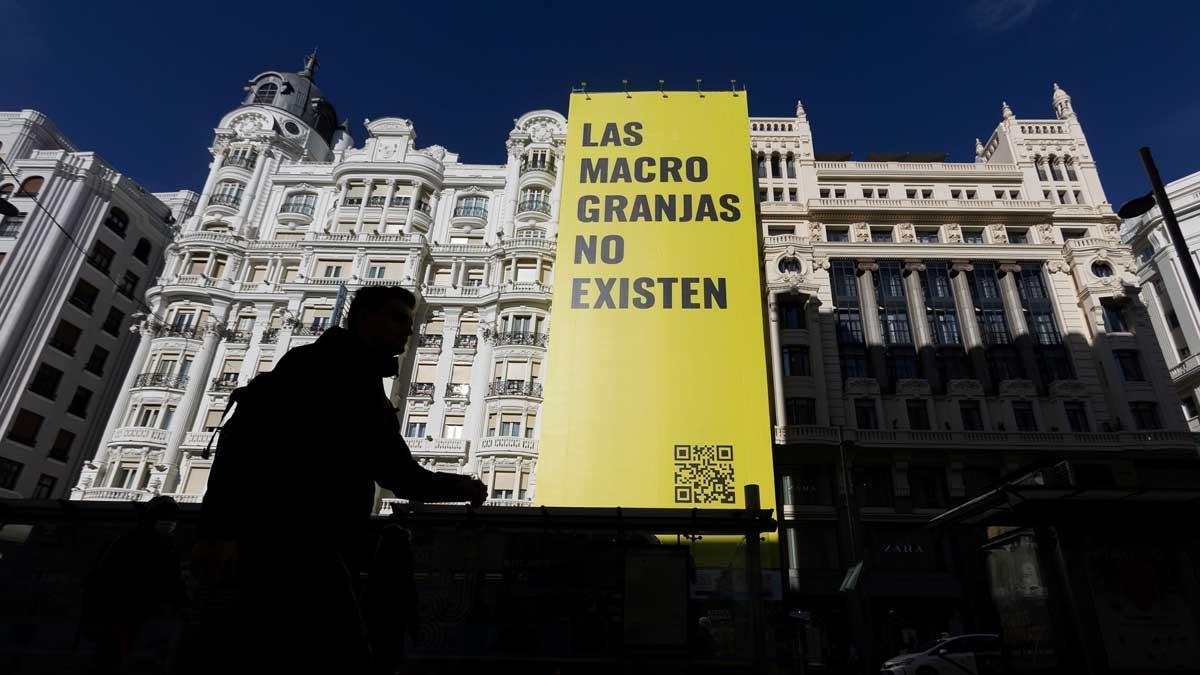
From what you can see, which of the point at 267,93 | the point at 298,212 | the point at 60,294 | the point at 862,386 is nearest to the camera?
the point at 862,386

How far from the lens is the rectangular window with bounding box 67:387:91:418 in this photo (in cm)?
3770

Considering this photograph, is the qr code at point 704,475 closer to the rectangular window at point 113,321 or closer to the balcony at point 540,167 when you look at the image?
the balcony at point 540,167

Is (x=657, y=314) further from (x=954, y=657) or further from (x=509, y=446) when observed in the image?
(x=954, y=657)

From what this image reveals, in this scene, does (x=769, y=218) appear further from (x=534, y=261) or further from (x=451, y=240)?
(x=451, y=240)

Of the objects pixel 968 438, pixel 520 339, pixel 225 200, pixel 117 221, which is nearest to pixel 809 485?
pixel 968 438

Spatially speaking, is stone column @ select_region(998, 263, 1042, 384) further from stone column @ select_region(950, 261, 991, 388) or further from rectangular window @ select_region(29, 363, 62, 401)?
rectangular window @ select_region(29, 363, 62, 401)

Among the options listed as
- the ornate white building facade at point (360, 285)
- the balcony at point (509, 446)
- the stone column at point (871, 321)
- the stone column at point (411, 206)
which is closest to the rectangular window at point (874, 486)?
the stone column at point (871, 321)

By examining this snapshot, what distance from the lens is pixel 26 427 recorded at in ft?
114

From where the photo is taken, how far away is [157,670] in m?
6.73

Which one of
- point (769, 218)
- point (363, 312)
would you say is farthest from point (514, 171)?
point (363, 312)

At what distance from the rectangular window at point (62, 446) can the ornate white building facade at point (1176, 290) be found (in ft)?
222

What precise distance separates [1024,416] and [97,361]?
177 feet

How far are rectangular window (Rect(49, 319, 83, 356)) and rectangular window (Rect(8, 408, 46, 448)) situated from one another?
418 centimetres

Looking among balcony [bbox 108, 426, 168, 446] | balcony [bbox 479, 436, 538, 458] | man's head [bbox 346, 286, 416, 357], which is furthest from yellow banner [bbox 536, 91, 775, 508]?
balcony [bbox 108, 426, 168, 446]
